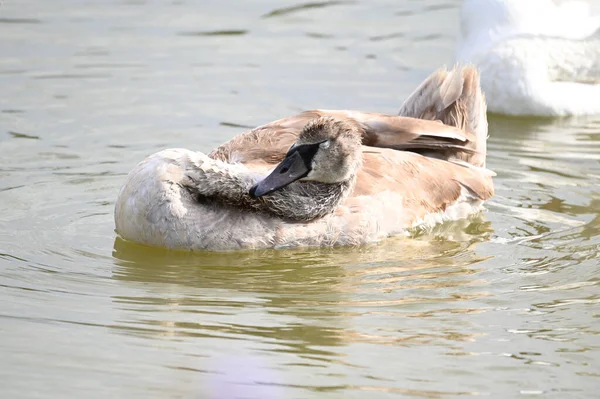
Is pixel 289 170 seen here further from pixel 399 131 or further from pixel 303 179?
pixel 399 131

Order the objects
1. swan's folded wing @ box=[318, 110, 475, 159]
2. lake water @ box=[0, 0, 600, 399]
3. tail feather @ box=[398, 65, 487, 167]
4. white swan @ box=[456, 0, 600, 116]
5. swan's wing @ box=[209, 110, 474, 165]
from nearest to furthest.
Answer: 1. lake water @ box=[0, 0, 600, 399]
2. swan's wing @ box=[209, 110, 474, 165]
3. swan's folded wing @ box=[318, 110, 475, 159]
4. tail feather @ box=[398, 65, 487, 167]
5. white swan @ box=[456, 0, 600, 116]

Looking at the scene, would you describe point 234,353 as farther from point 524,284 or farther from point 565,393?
point 524,284

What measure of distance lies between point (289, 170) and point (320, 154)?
25cm

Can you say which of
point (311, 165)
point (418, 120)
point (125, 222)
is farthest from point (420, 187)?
point (125, 222)

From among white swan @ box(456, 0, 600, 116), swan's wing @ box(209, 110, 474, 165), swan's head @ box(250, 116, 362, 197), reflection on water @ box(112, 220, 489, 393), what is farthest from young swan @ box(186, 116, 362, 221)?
white swan @ box(456, 0, 600, 116)

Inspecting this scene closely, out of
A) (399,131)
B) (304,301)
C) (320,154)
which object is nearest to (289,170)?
(320,154)

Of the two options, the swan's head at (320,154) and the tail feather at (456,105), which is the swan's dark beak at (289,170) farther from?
the tail feather at (456,105)

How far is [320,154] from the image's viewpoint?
804 cm

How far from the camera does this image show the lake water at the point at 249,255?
576cm

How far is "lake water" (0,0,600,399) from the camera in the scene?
18.9ft

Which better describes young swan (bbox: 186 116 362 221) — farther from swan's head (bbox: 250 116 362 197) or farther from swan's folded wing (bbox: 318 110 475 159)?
swan's folded wing (bbox: 318 110 475 159)

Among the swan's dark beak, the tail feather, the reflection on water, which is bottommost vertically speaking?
the reflection on water

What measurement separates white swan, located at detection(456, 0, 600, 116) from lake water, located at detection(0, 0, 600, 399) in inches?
11.7

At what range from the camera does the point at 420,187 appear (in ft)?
29.4
